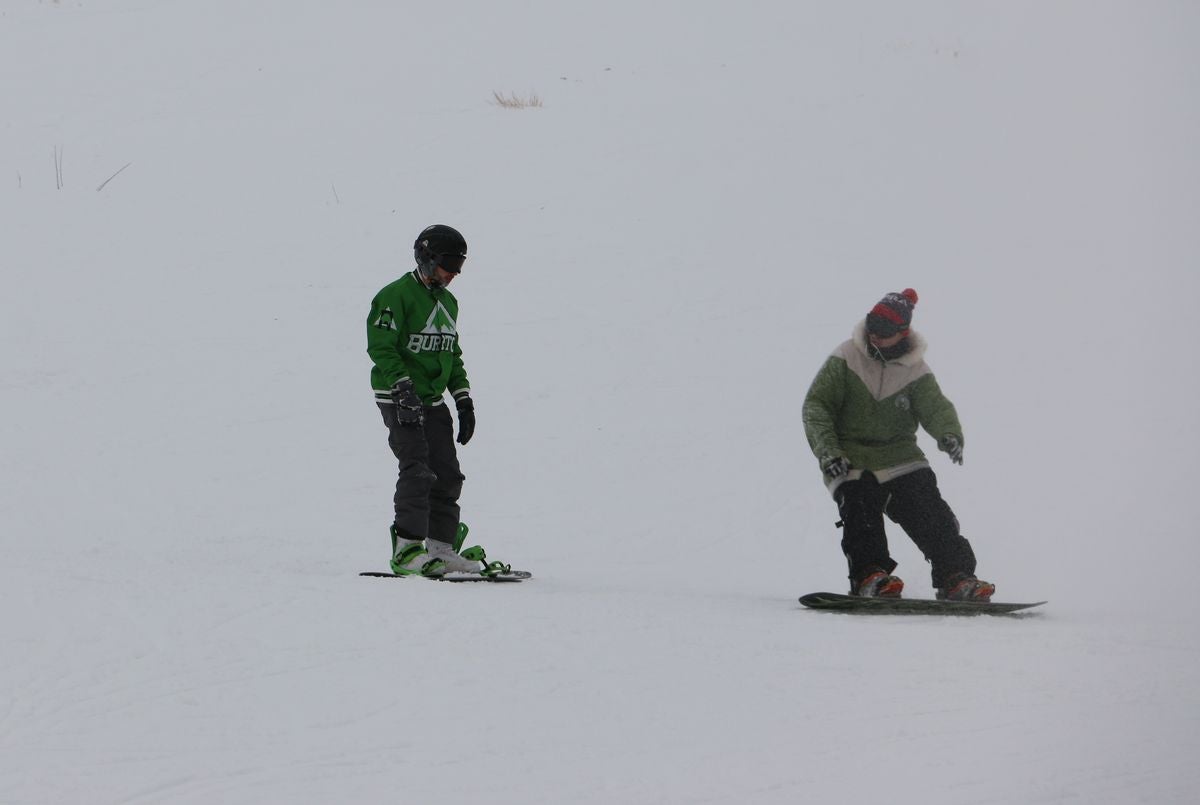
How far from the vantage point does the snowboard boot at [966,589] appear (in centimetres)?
589

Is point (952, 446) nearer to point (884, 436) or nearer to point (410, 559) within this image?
point (884, 436)

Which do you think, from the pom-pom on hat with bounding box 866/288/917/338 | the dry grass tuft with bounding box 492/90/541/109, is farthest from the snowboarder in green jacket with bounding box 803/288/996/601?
the dry grass tuft with bounding box 492/90/541/109

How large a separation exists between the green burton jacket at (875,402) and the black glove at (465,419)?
1559mm

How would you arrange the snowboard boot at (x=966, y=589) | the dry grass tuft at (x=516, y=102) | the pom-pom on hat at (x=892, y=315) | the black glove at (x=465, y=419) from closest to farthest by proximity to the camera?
the snowboard boot at (x=966, y=589) → the pom-pom on hat at (x=892, y=315) → the black glove at (x=465, y=419) → the dry grass tuft at (x=516, y=102)

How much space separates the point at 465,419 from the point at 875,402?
6.25 ft

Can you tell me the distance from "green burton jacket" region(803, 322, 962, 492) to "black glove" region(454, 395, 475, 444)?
1.56m

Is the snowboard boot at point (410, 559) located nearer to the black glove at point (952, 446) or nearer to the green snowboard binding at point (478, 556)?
the green snowboard binding at point (478, 556)

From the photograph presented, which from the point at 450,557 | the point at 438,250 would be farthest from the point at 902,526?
the point at 438,250

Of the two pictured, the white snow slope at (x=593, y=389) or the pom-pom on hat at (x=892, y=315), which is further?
the pom-pom on hat at (x=892, y=315)

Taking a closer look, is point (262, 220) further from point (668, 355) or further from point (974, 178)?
point (974, 178)

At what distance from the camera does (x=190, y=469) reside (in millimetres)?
9133

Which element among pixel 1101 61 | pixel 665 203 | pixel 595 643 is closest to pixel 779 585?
pixel 595 643

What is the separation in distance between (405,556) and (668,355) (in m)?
5.31

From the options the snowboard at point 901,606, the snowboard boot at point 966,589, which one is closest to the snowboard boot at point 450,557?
the snowboard at point 901,606
